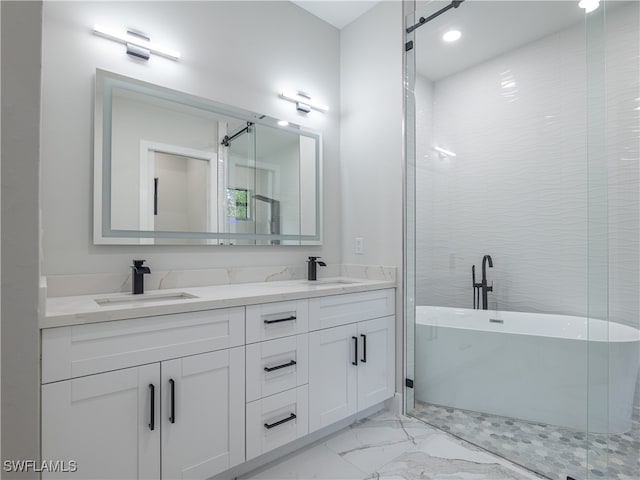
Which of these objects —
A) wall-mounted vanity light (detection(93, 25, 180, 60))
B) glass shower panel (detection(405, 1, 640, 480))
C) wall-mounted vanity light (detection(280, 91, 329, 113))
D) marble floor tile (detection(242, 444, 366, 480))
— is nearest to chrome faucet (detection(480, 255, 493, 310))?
glass shower panel (detection(405, 1, 640, 480))

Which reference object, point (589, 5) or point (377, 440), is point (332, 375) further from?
point (589, 5)

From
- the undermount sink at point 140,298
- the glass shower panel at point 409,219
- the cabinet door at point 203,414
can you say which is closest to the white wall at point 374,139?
the glass shower panel at point 409,219

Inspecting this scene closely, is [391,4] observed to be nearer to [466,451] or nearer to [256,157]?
[256,157]

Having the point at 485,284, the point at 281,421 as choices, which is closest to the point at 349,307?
the point at 281,421

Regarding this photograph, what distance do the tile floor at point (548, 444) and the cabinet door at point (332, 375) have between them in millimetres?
599

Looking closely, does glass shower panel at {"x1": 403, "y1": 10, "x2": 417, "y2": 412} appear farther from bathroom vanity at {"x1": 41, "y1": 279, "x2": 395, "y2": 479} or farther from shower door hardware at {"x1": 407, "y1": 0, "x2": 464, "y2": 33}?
bathroom vanity at {"x1": 41, "y1": 279, "x2": 395, "y2": 479}

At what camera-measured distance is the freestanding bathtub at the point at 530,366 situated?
1617 mm

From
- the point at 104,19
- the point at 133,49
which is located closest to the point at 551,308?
the point at 133,49

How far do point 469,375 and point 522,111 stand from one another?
5.60ft

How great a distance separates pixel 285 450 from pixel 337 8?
113 inches

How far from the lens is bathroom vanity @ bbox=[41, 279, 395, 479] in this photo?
1.16 meters

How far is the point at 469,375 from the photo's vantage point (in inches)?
84.6

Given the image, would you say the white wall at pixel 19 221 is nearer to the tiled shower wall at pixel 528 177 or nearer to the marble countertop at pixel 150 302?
the marble countertop at pixel 150 302

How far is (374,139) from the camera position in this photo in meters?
2.46
